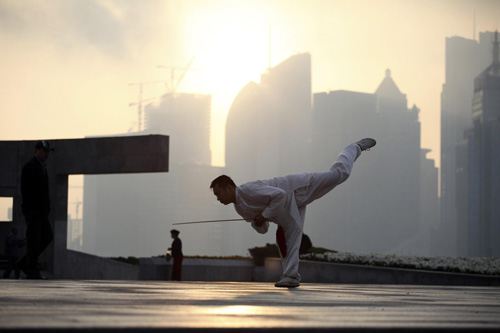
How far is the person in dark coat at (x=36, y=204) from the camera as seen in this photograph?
12227 mm

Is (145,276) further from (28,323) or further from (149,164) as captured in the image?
(28,323)

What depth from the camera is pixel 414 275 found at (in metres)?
20.5

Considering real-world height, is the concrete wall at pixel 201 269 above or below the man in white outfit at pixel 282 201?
below

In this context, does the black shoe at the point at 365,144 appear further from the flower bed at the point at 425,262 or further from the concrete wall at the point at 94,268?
the concrete wall at the point at 94,268

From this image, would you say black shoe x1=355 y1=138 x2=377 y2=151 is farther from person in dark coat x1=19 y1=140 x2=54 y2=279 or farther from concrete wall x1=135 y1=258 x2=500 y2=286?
concrete wall x1=135 y1=258 x2=500 y2=286

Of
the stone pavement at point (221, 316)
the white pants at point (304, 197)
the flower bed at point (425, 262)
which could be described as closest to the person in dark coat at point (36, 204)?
the white pants at point (304, 197)

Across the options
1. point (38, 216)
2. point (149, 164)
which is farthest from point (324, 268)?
point (38, 216)

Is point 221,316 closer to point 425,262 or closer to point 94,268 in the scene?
point 425,262

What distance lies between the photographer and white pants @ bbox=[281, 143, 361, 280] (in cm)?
932

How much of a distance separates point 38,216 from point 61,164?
644 inches

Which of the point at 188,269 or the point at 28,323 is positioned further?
the point at 188,269

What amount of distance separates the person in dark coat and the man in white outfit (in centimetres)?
401

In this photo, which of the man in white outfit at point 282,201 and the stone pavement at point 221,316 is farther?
the man in white outfit at point 282,201

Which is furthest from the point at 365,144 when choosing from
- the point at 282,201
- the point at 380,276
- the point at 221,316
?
the point at 380,276
